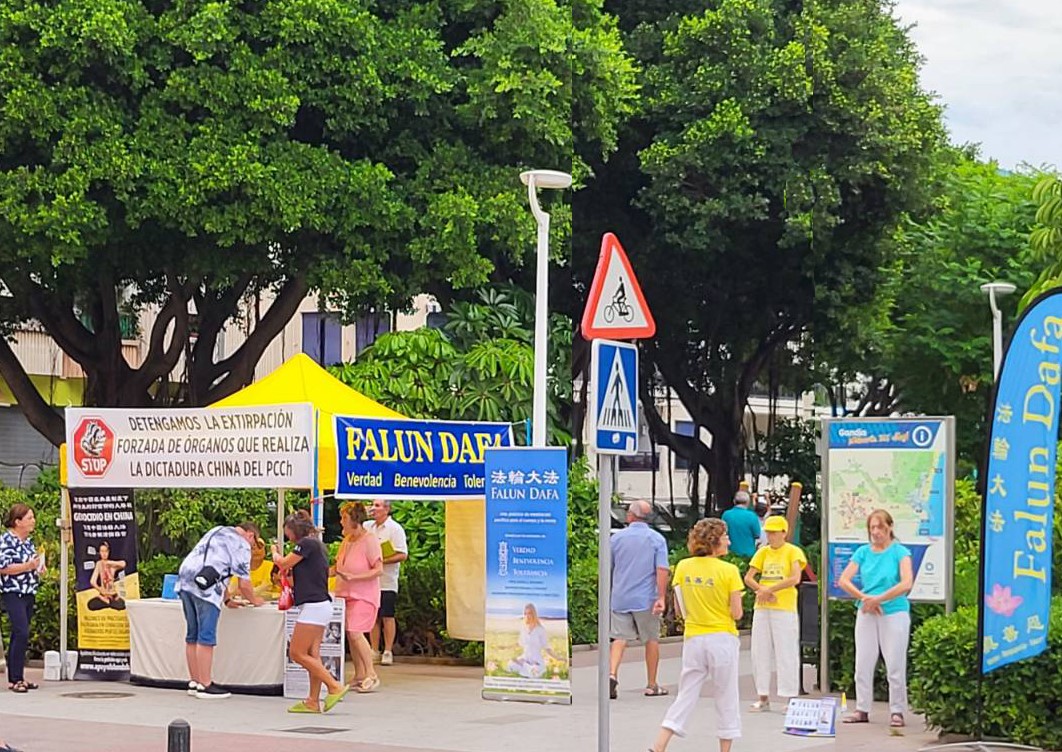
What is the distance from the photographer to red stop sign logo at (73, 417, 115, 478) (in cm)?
1752

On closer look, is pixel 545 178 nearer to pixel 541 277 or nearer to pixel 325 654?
pixel 541 277

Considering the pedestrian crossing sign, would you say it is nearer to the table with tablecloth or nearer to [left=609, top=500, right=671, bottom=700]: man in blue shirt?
[left=609, top=500, right=671, bottom=700]: man in blue shirt

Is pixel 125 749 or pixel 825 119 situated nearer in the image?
pixel 125 749

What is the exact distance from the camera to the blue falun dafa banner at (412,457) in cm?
1627

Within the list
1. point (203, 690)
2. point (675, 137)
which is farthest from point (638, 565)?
point (675, 137)

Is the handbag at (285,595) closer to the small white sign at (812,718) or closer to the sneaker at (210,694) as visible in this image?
the sneaker at (210,694)

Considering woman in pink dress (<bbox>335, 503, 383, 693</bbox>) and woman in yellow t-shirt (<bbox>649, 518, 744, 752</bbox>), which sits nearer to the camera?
woman in yellow t-shirt (<bbox>649, 518, 744, 752</bbox>)

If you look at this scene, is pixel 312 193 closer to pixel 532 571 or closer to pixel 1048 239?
pixel 532 571

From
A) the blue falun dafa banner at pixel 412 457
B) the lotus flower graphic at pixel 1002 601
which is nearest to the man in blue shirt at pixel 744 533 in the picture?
the blue falun dafa banner at pixel 412 457

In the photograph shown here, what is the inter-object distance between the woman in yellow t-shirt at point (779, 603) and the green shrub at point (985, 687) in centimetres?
184

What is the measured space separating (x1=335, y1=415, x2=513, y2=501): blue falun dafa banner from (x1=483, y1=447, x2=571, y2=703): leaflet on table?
120 centimetres

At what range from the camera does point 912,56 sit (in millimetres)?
34250

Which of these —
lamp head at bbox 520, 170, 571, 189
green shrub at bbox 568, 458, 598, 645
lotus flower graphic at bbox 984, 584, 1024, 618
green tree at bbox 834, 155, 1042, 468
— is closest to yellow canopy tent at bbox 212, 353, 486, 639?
green shrub at bbox 568, 458, 598, 645

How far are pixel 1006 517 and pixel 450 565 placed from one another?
8.09 meters
